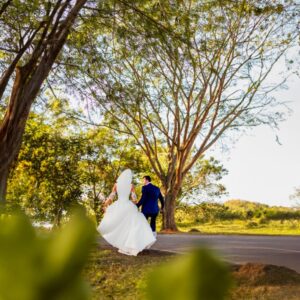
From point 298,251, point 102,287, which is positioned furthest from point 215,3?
point 102,287

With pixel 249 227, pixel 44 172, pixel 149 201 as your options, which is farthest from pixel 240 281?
pixel 249 227

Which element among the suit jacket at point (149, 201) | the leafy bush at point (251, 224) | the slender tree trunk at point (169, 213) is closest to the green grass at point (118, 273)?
the suit jacket at point (149, 201)

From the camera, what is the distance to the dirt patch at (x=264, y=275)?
898 centimetres

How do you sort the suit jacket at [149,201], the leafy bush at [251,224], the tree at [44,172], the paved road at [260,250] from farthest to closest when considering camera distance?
the leafy bush at [251,224] < the tree at [44,172] < the suit jacket at [149,201] < the paved road at [260,250]

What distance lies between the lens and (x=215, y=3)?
22.6 m

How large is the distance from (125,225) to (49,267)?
41.2 ft

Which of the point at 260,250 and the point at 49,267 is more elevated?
the point at 260,250

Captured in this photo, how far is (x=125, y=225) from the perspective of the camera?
41.8ft

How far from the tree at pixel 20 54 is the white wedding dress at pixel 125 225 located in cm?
241

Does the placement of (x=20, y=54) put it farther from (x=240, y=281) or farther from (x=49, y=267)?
(x=49, y=267)

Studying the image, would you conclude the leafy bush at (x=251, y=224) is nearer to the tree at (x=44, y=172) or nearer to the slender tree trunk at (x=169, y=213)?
the slender tree trunk at (x=169, y=213)

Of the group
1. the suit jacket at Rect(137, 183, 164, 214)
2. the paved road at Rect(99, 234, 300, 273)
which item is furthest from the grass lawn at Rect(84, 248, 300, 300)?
the suit jacket at Rect(137, 183, 164, 214)

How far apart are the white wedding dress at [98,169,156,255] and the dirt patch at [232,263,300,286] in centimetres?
343

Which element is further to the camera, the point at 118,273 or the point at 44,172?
the point at 44,172
